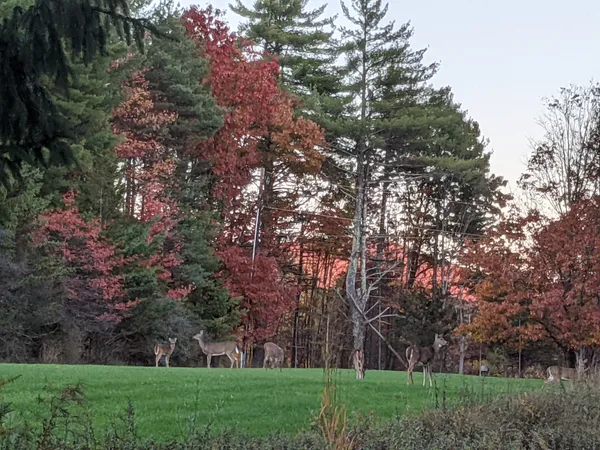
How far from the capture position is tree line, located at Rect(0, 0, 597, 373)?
2102 cm

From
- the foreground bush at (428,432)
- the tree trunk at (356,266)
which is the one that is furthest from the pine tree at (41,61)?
the tree trunk at (356,266)

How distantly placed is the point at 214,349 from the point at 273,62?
44.2 feet

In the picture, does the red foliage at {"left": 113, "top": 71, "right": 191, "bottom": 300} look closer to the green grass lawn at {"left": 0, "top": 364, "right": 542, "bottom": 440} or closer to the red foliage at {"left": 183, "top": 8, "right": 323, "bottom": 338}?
the red foliage at {"left": 183, "top": 8, "right": 323, "bottom": 338}

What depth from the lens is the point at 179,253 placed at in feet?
86.0

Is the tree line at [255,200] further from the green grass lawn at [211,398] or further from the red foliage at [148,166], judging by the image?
the green grass lawn at [211,398]

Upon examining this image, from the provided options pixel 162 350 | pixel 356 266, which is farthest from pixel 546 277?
pixel 162 350

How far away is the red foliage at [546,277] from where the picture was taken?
1945cm

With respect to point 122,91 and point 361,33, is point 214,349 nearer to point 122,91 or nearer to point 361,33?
point 122,91

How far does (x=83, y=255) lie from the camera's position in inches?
837

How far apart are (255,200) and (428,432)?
87.5 ft

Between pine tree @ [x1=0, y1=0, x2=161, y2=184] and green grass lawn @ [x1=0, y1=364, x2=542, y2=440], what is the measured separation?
2.20 metres

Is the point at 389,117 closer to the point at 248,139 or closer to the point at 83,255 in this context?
the point at 248,139

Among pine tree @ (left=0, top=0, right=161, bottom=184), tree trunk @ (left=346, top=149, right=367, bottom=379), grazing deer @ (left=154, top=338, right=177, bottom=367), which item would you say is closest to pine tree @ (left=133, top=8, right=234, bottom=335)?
tree trunk @ (left=346, top=149, right=367, bottom=379)

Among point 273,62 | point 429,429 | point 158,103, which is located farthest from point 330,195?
point 429,429
